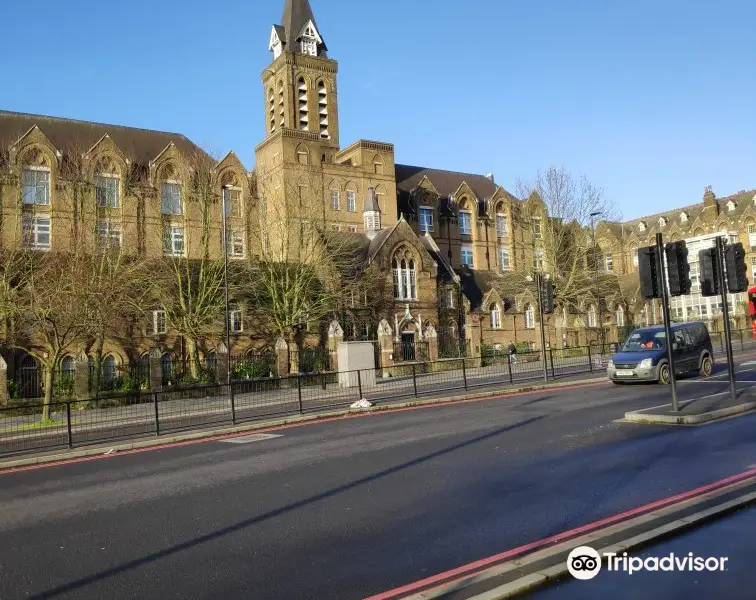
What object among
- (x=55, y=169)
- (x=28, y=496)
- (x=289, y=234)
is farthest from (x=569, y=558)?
(x=55, y=169)

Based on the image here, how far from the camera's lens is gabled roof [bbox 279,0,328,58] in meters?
66.8

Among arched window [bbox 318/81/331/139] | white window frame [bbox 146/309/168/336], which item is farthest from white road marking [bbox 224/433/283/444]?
arched window [bbox 318/81/331/139]

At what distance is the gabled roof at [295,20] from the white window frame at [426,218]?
18908mm

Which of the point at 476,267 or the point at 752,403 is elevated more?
the point at 476,267

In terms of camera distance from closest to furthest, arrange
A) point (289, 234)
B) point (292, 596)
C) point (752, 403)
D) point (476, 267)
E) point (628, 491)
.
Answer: point (292, 596), point (628, 491), point (752, 403), point (289, 234), point (476, 267)

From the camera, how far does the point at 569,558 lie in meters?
5.39

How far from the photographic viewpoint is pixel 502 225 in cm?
7325

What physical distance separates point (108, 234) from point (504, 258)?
1860 inches

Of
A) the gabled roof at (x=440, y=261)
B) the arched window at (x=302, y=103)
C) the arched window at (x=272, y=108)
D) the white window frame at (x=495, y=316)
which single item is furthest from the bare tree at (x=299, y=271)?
the arched window at (x=272, y=108)

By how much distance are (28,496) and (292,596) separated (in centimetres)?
667

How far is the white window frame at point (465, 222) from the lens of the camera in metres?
69.7

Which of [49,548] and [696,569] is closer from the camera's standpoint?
[696,569]

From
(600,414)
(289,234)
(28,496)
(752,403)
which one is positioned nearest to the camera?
(28,496)

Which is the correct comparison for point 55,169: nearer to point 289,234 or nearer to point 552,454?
point 289,234
